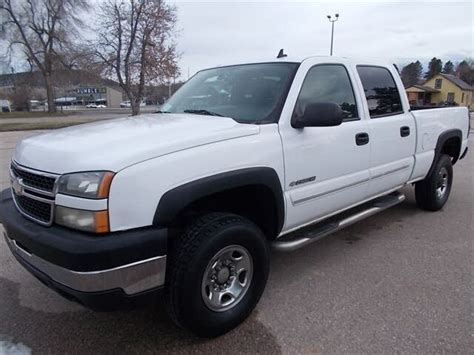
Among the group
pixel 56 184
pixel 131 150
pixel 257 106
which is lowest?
pixel 56 184

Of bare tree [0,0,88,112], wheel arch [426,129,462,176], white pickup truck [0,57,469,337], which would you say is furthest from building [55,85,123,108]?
white pickup truck [0,57,469,337]

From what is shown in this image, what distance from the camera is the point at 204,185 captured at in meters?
2.38

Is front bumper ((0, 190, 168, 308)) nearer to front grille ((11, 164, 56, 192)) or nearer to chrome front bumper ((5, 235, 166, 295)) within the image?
chrome front bumper ((5, 235, 166, 295))

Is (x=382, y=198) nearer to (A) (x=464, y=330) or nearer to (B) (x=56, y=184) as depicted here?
(A) (x=464, y=330)

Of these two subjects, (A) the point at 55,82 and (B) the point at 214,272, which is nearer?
(B) the point at 214,272

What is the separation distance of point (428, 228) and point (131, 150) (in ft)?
12.7

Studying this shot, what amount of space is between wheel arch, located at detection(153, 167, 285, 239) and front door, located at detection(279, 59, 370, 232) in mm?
137

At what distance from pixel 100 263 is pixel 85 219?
0.25 meters

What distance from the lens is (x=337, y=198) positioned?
3479 mm

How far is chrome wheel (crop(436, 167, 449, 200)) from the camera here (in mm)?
5203

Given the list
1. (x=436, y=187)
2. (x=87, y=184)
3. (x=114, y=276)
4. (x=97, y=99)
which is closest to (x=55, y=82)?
(x=436, y=187)

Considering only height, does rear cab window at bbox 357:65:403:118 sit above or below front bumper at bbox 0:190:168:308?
above

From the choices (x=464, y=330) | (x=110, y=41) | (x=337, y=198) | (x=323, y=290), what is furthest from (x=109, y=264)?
(x=110, y=41)

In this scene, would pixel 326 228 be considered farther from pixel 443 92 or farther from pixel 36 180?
pixel 443 92
